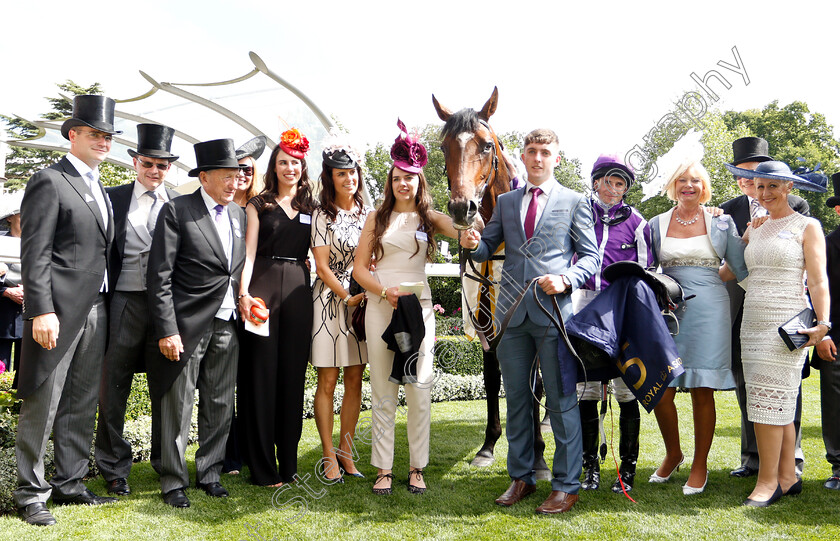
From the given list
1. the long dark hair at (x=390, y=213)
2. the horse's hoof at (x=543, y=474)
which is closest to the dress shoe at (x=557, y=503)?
the horse's hoof at (x=543, y=474)

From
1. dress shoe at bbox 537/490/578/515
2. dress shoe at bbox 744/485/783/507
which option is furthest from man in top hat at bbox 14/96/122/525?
dress shoe at bbox 744/485/783/507

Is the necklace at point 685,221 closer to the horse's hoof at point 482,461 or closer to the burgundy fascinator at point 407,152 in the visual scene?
the burgundy fascinator at point 407,152

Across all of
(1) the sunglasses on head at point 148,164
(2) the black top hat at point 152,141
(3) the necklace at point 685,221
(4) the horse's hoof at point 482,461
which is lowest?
(4) the horse's hoof at point 482,461

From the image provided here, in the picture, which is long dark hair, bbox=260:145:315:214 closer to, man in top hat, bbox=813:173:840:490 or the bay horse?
the bay horse

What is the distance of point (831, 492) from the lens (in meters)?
4.22

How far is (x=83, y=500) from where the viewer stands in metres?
3.94

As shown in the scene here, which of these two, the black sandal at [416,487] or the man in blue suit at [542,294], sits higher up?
the man in blue suit at [542,294]

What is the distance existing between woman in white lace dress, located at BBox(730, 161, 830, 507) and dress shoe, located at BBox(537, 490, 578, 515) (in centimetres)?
112

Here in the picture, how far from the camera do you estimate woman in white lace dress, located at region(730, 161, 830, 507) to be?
156 inches

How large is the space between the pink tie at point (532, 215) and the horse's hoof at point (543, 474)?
1.87 m

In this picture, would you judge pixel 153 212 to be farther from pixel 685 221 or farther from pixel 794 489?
pixel 794 489

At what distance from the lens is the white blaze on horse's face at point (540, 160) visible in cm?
390

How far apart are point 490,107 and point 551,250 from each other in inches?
53.3

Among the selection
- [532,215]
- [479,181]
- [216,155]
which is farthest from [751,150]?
[216,155]
